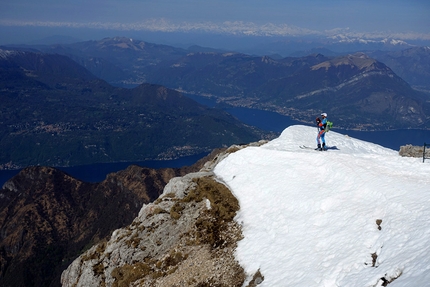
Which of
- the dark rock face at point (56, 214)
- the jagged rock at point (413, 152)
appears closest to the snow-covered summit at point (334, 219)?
the jagged rock at point (413, 152)

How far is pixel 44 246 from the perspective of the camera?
12975 centimetres

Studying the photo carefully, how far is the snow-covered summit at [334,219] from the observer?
1620cm

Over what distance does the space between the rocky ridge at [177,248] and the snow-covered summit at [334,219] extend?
3.71 feet

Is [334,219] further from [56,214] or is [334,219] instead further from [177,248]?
[56,214]

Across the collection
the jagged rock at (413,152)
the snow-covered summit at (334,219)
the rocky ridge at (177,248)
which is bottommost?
the rocky ridge at (177,248)

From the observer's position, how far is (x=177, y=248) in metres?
24.4

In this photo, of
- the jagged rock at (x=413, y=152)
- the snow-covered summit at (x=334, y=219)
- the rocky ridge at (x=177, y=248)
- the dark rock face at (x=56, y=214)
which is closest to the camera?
the snow-covered summit at (x=334, y=219)

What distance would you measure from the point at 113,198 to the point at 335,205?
139 metres

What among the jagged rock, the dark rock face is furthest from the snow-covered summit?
the dark rock face

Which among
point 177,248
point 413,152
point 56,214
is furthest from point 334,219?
point 56,214

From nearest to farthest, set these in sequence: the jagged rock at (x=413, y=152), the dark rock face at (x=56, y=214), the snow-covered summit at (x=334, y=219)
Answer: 1. the snow-covered summit at (x=334, y=219)
2. the jagged rock at (x=413, y=152)
3. the dark rock face at (x=56, y=214)

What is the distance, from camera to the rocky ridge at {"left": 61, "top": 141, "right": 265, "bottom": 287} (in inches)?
834

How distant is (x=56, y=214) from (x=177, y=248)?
13726cm

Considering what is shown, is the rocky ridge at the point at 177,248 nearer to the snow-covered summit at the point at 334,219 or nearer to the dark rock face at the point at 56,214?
the snow-covered summit at the point at 334,219
